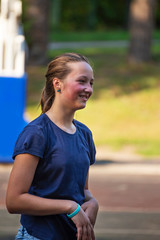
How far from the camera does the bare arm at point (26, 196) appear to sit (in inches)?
94.1

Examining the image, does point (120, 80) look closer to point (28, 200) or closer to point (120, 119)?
point (120, 119)

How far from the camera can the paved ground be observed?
5840 millimetres

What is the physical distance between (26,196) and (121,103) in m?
13.5

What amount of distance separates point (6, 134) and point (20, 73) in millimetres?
1162

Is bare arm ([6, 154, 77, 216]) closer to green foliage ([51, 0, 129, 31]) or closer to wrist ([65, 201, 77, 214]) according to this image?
wrist ([65, 201, 77, 214])

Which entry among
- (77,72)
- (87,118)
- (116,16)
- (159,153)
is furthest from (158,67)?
(116,16)

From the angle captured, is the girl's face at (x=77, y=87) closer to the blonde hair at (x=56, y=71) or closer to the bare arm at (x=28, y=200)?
the blonde hair at (x=56, y=71)

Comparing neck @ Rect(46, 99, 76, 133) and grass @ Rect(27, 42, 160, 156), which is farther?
grass @ Rect(27, 42, 160, 156)

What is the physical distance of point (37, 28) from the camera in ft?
62.8

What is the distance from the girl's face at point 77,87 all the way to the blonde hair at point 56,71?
0.03 m

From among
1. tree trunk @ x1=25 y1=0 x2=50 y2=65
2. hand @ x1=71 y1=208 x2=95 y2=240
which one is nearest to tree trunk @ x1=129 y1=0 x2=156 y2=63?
tree trunk @ x1=25 y1=0 x2=50 y2=65

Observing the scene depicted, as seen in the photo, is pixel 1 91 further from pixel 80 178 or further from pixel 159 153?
pixel 80 178

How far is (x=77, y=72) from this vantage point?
8.40 ft

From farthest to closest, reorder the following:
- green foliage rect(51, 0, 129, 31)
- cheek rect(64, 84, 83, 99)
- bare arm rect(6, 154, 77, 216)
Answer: green foliage rect(51, 0, 129, 31), cheek rect(64, 84, 83, 99), bare arm rect(6, 154, 77, 216)
